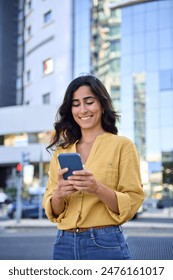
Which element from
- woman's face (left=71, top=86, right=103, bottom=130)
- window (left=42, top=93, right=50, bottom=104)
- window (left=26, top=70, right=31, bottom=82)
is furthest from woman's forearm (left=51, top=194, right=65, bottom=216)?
window (left=26, top=70, right=31, bottom=82)

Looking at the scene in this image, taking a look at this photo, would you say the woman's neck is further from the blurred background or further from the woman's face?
the blurred background

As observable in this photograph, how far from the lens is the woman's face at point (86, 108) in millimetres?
1156

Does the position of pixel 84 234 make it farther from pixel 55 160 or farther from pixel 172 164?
pixel 172 164

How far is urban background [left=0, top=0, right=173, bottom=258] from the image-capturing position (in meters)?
18.5

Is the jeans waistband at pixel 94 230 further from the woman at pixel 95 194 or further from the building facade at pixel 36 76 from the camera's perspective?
the building facade at pixel 36 76

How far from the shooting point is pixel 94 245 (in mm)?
1085

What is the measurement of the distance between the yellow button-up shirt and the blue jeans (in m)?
0.02

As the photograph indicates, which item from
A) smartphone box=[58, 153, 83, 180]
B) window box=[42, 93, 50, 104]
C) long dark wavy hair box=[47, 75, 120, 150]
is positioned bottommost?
smartphone box=[58, 153, 83, 180]

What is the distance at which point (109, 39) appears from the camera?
19.8 metres

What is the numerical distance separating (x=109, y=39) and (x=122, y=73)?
1675mm

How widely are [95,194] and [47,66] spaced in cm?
2295

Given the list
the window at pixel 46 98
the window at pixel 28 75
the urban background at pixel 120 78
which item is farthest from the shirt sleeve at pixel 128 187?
the window at pixel 28 75

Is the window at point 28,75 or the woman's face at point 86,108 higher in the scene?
the window at point 28,75

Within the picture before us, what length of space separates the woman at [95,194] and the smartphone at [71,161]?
0.02m
